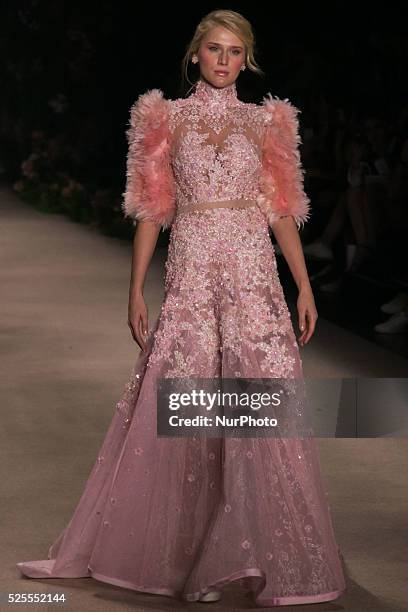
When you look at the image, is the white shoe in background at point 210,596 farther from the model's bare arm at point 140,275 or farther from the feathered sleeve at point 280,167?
the feathered sleeve at point 280,167

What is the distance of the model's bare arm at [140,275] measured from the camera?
4.30 metres

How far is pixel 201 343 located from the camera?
426 centimetres

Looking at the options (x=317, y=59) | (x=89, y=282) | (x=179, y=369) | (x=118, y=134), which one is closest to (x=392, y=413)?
(x=179, y=369)

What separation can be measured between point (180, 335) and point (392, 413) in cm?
228

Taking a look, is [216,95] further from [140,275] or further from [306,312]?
[306,312]

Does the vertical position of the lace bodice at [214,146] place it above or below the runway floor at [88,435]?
above

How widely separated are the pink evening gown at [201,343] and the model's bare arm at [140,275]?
0.11ft

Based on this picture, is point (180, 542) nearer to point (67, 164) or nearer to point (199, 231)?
point (199, 231)

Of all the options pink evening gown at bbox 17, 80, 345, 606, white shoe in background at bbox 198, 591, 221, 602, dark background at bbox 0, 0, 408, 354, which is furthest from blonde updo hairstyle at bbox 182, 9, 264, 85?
dark background at bbox 0, 0, 408, 354

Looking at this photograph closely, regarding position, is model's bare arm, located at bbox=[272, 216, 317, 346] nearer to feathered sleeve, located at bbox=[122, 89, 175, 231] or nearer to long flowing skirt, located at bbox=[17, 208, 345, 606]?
long flowing skirt, located at bbox=[17, 208, 345, 606]

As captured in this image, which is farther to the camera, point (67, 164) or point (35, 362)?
point (67, 164)

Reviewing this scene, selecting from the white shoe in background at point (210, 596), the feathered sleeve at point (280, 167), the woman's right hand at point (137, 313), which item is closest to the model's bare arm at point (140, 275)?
the woman's right hand at point (137, 313)

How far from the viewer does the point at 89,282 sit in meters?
10.1

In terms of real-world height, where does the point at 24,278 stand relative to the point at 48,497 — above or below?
below
